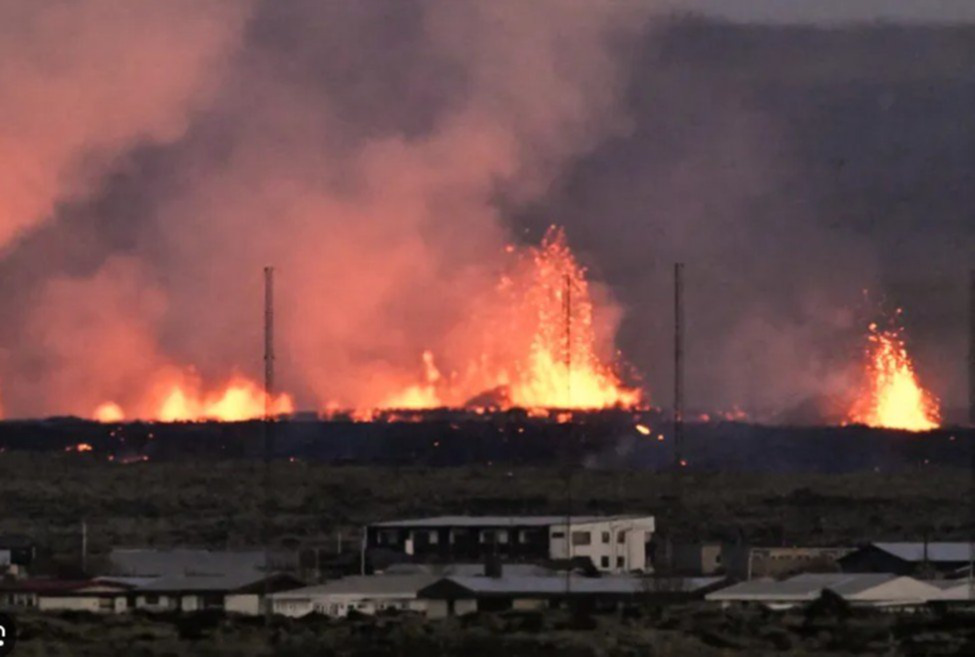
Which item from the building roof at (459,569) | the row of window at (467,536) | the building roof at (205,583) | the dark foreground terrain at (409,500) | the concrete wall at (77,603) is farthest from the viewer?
the dark foreground terrain at (409,500)

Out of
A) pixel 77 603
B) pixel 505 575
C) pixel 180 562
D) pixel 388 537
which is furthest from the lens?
pixel 388 537

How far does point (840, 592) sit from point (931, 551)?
45.5 ft

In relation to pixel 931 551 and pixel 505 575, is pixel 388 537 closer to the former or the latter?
pixel 931 551

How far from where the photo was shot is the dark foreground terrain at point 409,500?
9156 cm

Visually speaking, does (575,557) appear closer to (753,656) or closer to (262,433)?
(753,656)

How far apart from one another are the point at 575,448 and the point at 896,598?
60.1m

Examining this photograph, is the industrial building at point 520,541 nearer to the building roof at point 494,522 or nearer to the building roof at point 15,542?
the building roof at point 494,522

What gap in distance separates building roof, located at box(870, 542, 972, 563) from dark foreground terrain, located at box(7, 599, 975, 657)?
47.6 ft

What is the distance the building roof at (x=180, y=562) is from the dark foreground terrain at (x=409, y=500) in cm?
129

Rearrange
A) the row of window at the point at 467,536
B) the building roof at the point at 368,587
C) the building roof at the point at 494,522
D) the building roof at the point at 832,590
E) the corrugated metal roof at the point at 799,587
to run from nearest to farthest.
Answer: the building roof at the point at 832,590 → the corrugated metal roof at the point at 799,587 → the building roof at the point at 368,587 → the row of window at the point at 467,536 → the building roof at the point at 494,522

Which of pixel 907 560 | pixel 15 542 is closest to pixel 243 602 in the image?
pixel 907 560

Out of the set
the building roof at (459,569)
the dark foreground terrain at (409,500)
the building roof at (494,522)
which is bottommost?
the building roof at (459,569)

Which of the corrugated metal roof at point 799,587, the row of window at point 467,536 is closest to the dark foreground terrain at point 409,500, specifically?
the row of window at point 467,536

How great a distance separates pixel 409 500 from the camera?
108125 mm
